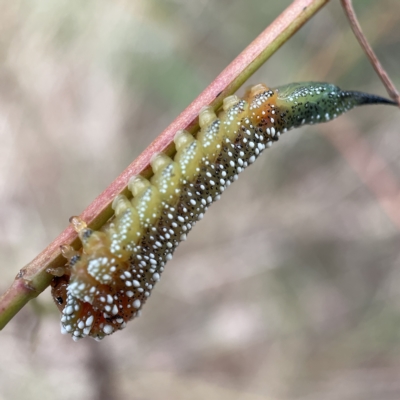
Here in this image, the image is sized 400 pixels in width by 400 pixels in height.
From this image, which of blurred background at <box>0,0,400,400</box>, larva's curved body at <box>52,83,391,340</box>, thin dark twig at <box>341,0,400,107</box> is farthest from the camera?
blurred background at <box>0,0,400,400</box>

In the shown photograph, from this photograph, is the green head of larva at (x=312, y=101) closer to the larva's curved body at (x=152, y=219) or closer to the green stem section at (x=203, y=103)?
the larva's curved body at (x=152, y=219)

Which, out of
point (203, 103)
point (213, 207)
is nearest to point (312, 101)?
point (203, 103)

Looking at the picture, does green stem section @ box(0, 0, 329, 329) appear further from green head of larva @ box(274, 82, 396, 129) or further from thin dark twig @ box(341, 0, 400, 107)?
green head of larva @ box(274, 82, 396, 129)

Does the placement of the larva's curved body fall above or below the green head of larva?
below

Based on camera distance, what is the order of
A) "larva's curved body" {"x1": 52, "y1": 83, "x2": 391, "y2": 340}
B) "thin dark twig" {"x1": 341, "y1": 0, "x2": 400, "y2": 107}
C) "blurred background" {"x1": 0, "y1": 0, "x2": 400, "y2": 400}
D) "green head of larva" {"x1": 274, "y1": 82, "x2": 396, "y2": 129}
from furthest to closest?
"blurred background" {"x1": 0, "y1": 0, "x2": 400, "y2": 400} < "green head of larva" {"x1": 274, "y1": 82, "x2": 396, "y2": 129} < "thin dark twig" {"x1": 341, "y1": 0, "x2": 400, "y2": 107} < "larva's curved body" {"x1": 52, "y1": 83, "x2": 391, "y2": 340}

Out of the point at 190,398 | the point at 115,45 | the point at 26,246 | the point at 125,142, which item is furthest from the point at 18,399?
the point at 115,45

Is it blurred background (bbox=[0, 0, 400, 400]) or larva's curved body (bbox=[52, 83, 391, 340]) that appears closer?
larva's curved body (bbox=[52, 83, 391, 340])

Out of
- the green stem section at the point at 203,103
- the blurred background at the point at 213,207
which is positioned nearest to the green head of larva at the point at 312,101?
the green stem section at the point at 203,103

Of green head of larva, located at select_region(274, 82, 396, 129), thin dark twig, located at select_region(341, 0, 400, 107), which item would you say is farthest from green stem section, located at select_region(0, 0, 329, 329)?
green head of larva, located at select_region(274, 82, 396, 129)
